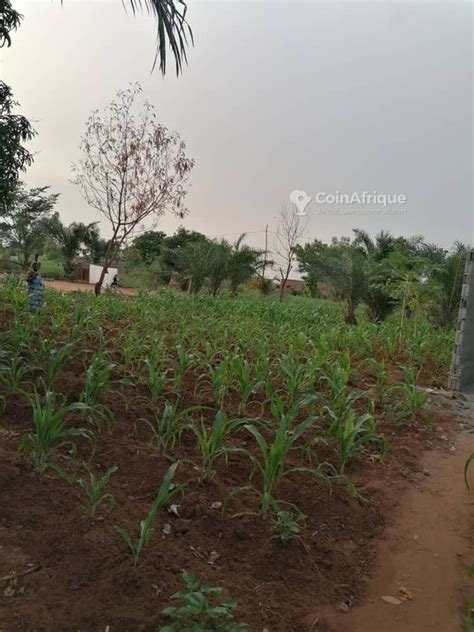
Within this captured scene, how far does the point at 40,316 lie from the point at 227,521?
4170mm

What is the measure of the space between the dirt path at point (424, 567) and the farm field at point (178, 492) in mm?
84

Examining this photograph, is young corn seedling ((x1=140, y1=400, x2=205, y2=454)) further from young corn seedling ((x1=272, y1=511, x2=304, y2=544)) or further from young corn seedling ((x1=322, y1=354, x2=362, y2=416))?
young corn seedling ((x1=322, y1=354, x2=362, y2=416))

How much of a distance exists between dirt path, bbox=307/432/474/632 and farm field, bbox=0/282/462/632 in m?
0.08

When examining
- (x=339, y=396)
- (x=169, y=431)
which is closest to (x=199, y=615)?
(x=169, y=431)

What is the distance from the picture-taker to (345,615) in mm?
1789

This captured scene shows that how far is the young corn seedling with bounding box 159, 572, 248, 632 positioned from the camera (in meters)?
1.41

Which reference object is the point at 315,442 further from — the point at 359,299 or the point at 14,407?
the point at 359,299

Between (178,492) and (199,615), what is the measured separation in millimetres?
892

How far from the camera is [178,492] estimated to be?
95.0 inches

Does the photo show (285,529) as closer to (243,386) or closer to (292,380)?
(243,386)

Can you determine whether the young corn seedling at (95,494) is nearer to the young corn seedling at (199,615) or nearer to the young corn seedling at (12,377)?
the young corn seedling at (199,615)

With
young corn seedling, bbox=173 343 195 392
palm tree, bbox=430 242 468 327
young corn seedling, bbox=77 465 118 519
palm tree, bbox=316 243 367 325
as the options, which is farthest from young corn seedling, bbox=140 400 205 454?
palm tree, bbox=316 243 367 325

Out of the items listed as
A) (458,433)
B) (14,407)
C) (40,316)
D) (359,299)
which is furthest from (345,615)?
(359,299)

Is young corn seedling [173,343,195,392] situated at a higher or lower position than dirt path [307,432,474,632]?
higher
